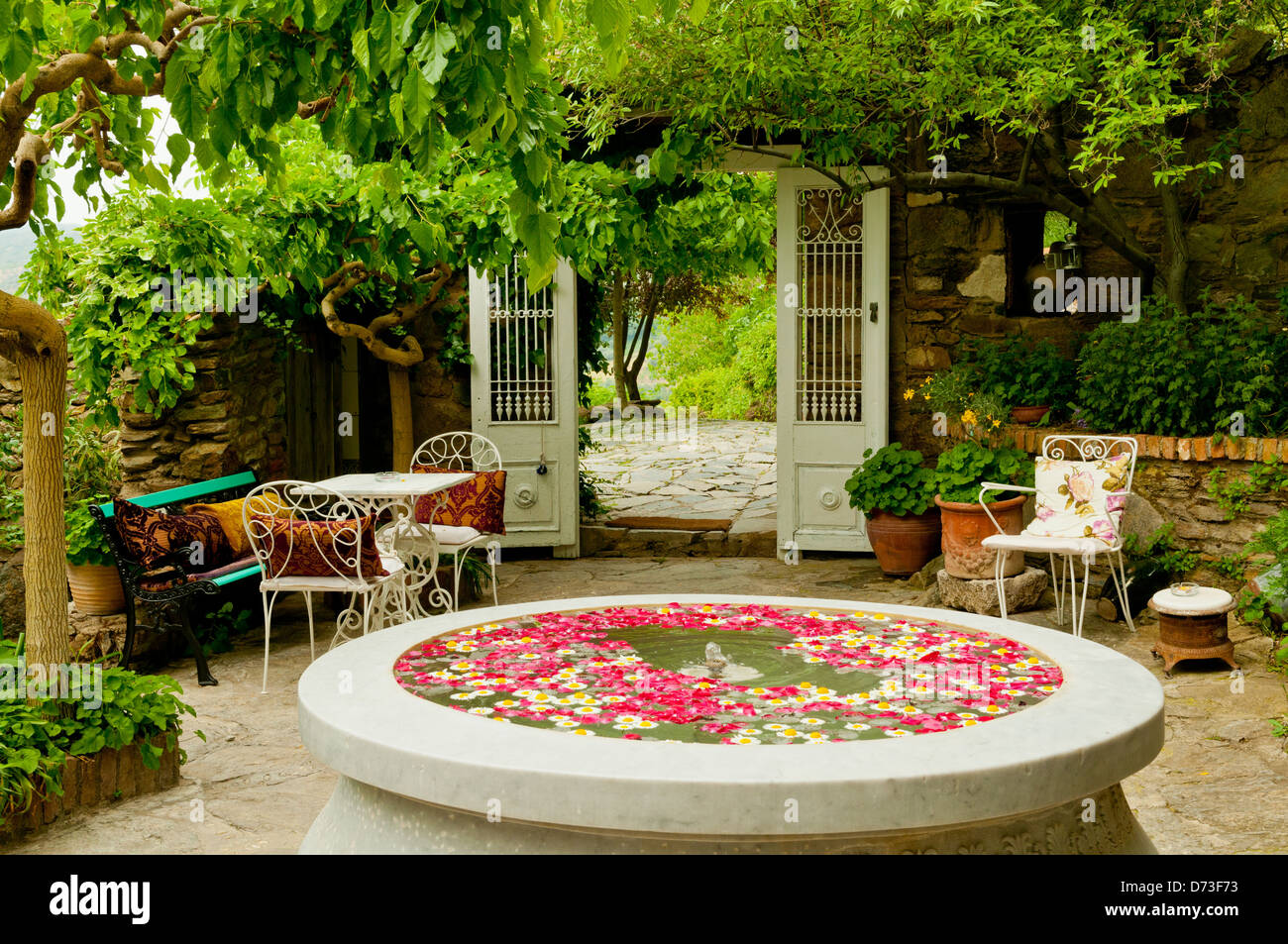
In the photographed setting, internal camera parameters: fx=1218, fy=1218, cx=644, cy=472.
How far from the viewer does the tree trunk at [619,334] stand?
18.4 m

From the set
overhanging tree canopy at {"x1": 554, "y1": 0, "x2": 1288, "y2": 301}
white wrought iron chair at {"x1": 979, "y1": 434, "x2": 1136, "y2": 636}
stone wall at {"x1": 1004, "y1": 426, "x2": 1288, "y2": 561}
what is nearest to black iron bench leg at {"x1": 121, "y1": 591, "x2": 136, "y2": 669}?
overhanging tree canopy at {"x1": 554, "y1": 0, "x2": 1288, "y2": 301}

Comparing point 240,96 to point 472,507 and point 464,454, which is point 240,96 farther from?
point 464,454

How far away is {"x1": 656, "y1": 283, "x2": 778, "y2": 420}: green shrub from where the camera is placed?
19.1 m

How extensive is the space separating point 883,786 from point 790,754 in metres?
0.19

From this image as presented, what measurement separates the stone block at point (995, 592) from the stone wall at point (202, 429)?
4.26 metres

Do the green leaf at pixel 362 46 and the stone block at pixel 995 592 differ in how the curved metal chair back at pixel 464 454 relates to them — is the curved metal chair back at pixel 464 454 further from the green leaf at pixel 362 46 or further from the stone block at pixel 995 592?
the green leaf at pixel 362 46

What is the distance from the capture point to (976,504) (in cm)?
703

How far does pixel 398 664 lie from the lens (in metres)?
3.15

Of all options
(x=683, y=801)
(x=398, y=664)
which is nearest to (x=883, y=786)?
(x=683, y=801)

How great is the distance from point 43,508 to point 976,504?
194 inches

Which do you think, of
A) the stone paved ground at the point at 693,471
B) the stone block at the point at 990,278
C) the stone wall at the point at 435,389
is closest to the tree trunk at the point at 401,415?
the stone wall at the point at 435,389

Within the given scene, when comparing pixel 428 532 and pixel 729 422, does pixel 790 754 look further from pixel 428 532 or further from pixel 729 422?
pixel 729 422

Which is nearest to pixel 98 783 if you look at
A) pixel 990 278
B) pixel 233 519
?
pixel 233 519

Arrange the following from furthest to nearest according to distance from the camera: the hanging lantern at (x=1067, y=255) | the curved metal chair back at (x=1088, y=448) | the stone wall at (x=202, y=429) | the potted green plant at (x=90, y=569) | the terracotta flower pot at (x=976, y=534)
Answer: the hanging lantern at (x=1067, y=255), the terracotta flower pot at (x=976, y=534), the stone wall at (x=202, y=429), the curved metal chair back at (x=1088, y=448), the potted green plant at (x=90, y=569)
